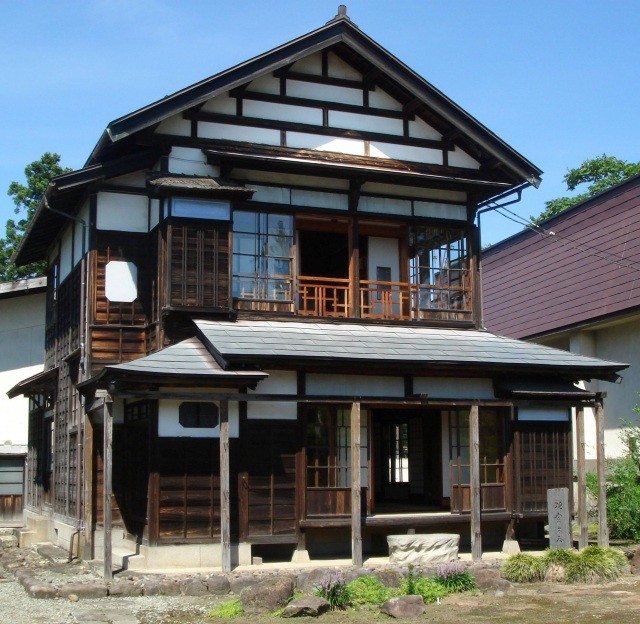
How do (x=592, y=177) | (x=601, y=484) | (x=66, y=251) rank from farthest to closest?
(x=592, y=177) < (x=66, y=251) < (x=601, y=484)

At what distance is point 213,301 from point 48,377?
6793 millimetres

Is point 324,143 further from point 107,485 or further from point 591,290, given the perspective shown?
point 591,290

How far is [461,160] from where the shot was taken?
71.2 feet

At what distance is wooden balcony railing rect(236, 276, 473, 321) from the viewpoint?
20.3 metres

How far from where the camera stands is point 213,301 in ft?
61.2

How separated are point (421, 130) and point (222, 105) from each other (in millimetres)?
4436

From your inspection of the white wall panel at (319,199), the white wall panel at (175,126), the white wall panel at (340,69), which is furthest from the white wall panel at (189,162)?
the white wall panel at (340,69)

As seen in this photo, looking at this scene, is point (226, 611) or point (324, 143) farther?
point (324, 143)

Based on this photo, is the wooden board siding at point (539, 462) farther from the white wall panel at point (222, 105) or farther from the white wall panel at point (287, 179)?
the white wall panel at point (222, 105)

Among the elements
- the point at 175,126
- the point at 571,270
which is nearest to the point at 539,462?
the point at 175,126

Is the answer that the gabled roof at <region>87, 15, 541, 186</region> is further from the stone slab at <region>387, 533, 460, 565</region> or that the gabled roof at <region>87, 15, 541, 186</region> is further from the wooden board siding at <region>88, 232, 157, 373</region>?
the stone slab at <region>387, 533, 460, 565</region>

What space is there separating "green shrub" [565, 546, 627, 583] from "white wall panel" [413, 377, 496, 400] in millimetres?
4217

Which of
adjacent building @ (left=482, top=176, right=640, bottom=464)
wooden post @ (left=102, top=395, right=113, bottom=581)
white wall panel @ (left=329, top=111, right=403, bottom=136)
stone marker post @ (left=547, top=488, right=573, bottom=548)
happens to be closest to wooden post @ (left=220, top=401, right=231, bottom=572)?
wooden post @ (left=102, top=395, right=113, bottom=581)

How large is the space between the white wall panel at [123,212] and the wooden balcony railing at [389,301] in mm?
3356
